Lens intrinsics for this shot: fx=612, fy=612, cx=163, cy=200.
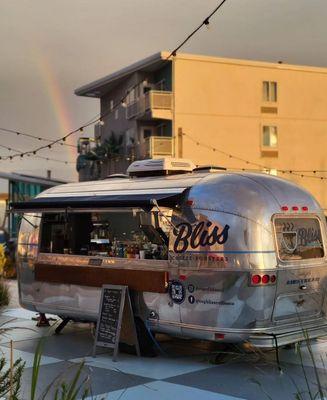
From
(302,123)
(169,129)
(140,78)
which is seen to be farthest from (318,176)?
(140,78)

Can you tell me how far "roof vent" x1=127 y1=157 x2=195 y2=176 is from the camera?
358 inches

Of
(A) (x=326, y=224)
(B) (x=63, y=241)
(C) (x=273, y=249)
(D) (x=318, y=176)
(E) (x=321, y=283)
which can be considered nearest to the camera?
(C) (x=273, y=249)

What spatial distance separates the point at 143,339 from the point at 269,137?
25464 mm

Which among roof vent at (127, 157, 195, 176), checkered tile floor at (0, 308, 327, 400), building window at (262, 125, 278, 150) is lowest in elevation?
checkered tile floor at (0, 308, 327, 400)

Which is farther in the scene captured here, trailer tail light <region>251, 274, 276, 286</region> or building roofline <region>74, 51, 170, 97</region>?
building roofline <region>74, 51, 170, 97</region>

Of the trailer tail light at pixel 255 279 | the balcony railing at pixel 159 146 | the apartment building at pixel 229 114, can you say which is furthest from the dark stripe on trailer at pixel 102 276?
the apartment building at pixel 229 114

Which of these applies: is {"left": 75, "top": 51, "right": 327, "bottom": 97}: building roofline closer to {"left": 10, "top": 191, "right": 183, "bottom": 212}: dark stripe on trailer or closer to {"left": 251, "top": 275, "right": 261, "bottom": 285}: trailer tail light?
{"left": 10, "top": 191, "right": 183, "bottom": 212}: dark stripe on trailer

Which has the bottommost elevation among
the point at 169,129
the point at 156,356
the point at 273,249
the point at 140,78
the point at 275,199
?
the point at 156,356

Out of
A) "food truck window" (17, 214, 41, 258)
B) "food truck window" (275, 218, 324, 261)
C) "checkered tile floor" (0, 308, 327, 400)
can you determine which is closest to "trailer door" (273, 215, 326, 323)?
"food truck window" (275, 218, 324, 261)

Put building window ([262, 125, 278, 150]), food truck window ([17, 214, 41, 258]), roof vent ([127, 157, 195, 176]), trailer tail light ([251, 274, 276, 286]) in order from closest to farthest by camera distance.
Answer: trailer tail light ([251, 274, 276, 286]), roof vent ([127, 157, 195, 176]), food truck window ([17, 214, 41, 258]), building window ([262, 125, 278, 150])

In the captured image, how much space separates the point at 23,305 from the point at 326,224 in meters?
5.01

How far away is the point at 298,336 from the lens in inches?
291

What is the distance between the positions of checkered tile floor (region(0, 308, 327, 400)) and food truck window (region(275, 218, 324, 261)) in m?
1.29

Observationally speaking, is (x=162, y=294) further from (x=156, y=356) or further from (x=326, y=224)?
(x=326, y=224)
